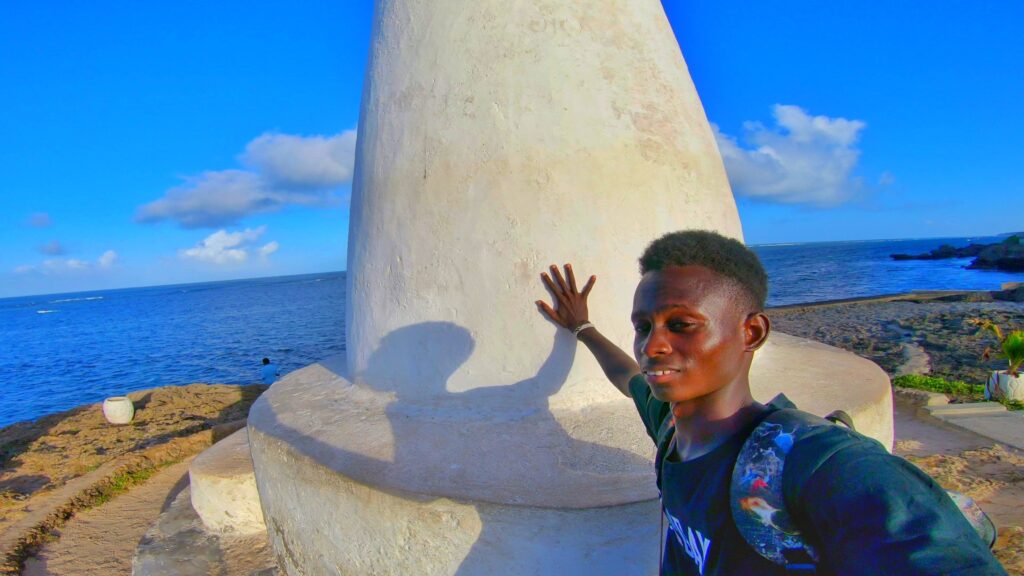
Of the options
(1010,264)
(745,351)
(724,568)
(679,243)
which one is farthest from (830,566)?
(1010,264)

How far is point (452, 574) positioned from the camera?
2330 mm

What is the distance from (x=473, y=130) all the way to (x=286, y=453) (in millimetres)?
1784

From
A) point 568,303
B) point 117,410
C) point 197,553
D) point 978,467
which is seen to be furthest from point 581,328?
point 117,410

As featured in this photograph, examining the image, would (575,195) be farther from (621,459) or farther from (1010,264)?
(1010,264)

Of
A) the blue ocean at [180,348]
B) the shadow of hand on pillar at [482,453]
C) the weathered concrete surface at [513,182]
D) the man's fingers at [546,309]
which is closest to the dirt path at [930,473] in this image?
the shadow of hand on pillar at [482,453]

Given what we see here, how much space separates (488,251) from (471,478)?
1047 millimetres

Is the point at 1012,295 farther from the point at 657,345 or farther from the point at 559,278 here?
the point at 657,345

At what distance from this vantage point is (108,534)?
5922 mm

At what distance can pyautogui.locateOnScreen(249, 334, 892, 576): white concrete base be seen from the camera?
2178 millimetres

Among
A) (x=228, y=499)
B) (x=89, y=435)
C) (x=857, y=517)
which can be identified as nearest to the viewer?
(x=857, y=517)

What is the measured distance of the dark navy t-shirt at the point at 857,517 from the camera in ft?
2.74

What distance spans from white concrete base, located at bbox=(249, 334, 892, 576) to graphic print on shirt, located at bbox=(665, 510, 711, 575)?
0.83 m

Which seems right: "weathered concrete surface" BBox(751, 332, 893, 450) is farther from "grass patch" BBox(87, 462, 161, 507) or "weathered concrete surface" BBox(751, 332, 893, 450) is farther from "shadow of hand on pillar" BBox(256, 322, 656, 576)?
"grass patch" BBox(87, 462, 161, 507)

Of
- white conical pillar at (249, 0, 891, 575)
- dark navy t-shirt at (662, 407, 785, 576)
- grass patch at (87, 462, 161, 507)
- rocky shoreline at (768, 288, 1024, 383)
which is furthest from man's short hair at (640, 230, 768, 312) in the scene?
rocky shoreline at (768, 288, 1024, 383)
